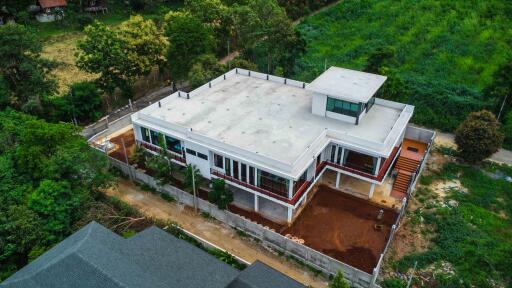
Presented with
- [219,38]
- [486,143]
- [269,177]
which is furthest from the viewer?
[219,38]

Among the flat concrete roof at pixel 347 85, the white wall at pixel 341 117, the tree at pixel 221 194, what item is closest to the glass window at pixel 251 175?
the tree at pixel 221 194

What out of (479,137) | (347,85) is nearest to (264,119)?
(347,85)

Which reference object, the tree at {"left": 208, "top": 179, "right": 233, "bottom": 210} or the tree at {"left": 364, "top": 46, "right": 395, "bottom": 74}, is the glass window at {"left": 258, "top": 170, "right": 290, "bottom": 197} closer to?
the tree at {"left": 208, "top": 179, "right": 233, "bottom": 210}

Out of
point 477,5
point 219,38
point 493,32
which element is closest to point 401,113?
point 219,38

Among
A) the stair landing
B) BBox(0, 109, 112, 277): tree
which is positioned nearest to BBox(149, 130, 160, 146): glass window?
BBox(0, 109, 112, 277): tree

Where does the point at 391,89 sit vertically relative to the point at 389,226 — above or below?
above

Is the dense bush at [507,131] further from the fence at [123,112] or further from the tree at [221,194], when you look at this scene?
the fence at [123,112]

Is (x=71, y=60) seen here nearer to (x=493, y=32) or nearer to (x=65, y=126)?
(x=65, y=126)
